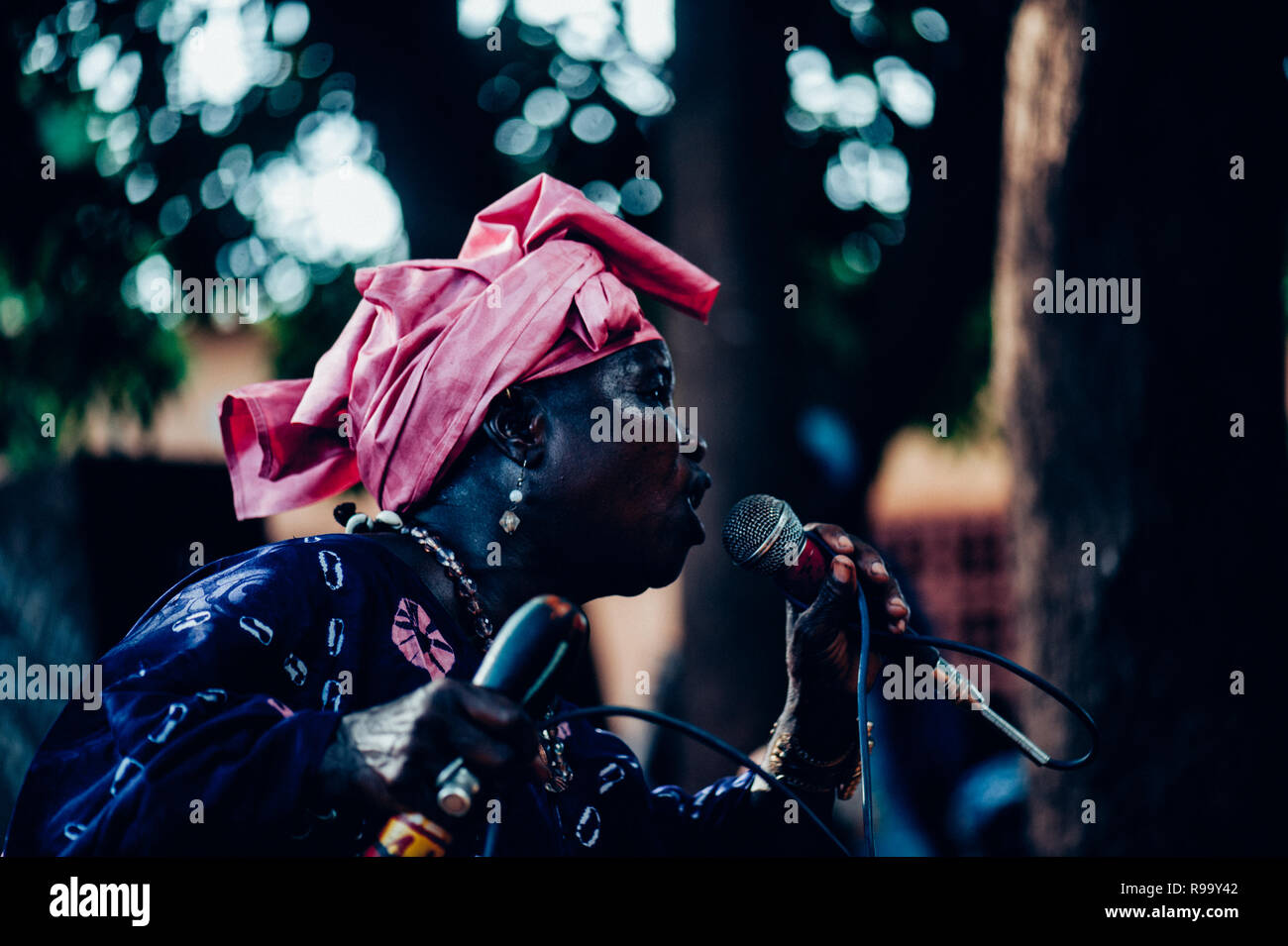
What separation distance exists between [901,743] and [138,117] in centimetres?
498

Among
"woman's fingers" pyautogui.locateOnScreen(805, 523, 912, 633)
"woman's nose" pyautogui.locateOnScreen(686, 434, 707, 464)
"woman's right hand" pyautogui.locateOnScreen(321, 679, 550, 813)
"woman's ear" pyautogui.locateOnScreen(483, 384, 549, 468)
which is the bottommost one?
"woman's right hand" pyautogui.locateOnScreen(321, 679, 550, 813)

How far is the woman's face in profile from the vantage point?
232 cm

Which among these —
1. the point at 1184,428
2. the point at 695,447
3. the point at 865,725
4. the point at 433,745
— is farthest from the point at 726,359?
the point at 433,745

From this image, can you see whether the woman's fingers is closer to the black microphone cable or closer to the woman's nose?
the black microphone cable

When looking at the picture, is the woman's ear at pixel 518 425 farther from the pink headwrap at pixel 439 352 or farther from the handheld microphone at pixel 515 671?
the handheld microphone at pixel 515 671

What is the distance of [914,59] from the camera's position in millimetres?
6281

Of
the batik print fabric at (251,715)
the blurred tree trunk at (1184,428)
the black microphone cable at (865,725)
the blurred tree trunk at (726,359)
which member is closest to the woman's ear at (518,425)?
the batik print fabric at (251,715)

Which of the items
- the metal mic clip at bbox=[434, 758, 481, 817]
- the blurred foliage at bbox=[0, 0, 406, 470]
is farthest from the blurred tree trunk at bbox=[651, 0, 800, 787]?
the metal mic clip at bbox=[434, 758, 481, 817]

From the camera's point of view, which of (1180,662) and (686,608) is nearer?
(1180,662)

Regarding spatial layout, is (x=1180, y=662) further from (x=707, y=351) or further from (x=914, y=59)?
(x=914, y=59)

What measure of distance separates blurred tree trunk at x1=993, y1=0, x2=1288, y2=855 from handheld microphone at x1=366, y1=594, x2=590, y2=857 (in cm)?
300

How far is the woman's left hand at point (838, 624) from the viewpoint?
233cm

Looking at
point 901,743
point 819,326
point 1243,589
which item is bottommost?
point 901,743

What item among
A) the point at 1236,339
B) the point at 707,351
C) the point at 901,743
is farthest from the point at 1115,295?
the point at 901,743
